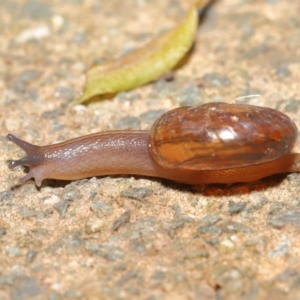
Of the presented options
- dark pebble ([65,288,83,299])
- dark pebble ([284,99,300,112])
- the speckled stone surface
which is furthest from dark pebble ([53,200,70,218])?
dark pebble ([284,99,300,112])

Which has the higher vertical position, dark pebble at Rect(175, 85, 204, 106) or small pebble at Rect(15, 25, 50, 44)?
small pebble at Rect(15, 25, 50, 44)

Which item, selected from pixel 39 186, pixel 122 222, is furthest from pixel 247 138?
pixel 39 186

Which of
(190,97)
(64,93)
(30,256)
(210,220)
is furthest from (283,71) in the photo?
(30,256)

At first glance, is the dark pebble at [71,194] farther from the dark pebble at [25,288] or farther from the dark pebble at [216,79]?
the dark pebble at [216,79]

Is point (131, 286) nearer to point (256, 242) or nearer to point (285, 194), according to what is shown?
point (256, 242)

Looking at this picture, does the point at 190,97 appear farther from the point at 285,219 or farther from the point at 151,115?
the point at 285,219

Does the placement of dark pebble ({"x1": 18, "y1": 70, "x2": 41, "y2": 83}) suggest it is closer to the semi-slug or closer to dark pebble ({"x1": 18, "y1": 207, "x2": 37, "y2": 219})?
the semi-slug
